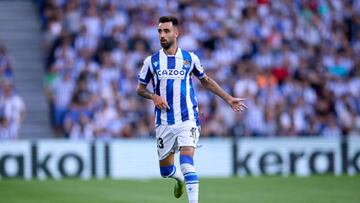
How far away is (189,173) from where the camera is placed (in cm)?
1159

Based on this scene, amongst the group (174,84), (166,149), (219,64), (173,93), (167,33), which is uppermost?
(219,64)

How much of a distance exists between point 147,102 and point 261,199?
30.0 ft

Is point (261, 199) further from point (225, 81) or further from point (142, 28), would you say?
point (142, 28)

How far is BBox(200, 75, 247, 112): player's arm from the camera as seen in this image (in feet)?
39.5

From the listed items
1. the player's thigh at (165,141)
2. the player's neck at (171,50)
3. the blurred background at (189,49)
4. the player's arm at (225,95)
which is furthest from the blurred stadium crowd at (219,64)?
the player's neck at (171,50)

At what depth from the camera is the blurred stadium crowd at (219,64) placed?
23844mm

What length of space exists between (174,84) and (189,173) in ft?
4.11

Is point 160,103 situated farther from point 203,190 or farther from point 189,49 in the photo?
point 189,49

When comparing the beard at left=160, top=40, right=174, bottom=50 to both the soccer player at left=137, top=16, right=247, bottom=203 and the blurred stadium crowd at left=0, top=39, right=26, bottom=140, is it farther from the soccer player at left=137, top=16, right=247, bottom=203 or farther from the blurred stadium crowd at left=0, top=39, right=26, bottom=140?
the blurred stadium crowd at left=0, top=39, right=26, bottom=140

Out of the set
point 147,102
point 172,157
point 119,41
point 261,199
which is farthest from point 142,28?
point 172,157

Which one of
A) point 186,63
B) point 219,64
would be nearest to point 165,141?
point 186,63

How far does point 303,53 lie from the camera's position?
26.5m

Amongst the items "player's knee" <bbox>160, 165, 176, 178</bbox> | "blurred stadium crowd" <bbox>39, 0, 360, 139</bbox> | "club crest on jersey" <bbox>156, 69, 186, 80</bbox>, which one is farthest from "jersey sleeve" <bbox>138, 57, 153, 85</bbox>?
"blurred stadium crowd" <bbox>39, 0, 360, 139</bbox>

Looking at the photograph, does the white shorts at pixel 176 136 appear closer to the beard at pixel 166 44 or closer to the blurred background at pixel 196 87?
the beard at pixel 166 44
